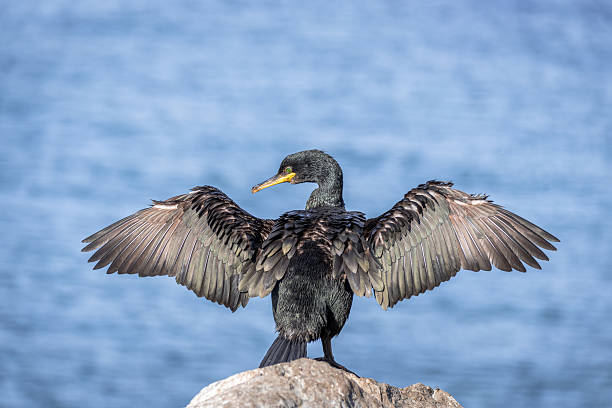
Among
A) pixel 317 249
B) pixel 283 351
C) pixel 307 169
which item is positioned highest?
pixel 307 169

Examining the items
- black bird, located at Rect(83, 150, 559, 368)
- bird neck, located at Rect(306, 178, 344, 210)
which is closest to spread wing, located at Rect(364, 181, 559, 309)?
black bird, located at Rect(83, 150, 559, 368)

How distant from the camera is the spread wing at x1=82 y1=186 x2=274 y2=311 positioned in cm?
591

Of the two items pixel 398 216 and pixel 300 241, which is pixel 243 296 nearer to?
pixel 300 241

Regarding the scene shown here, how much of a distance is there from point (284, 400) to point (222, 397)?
1.11ft

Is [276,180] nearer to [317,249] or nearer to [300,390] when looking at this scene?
[317,249]

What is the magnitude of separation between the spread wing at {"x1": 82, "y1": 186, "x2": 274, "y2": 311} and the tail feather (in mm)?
620

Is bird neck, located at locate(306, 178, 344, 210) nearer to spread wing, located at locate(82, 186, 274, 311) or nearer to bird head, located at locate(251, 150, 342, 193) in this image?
bird head, located at locate(251, 150, 342, 193)

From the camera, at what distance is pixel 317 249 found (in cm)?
544

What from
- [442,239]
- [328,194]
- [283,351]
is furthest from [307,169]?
[283,351]

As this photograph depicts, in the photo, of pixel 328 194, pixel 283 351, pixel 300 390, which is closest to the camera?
pixel 300 390

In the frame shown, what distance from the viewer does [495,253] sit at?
233 inches

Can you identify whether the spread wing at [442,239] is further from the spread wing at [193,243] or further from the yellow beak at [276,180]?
the yellow beak at [276,180]

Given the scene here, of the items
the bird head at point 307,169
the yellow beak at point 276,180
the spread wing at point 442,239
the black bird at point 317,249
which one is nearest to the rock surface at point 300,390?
the black bird at point 317,249

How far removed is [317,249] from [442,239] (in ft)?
3.71
